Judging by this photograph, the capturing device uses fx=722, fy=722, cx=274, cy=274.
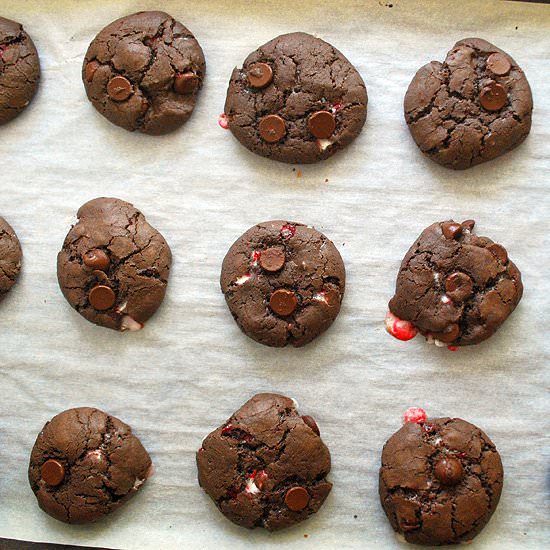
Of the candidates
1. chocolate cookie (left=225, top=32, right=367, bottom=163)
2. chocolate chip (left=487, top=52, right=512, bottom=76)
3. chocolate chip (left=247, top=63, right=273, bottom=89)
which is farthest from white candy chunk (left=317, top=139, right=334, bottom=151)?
chocolate chip (left=487, top=52, right=512, bottom=76)

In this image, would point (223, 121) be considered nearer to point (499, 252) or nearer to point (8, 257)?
point (8, 257)

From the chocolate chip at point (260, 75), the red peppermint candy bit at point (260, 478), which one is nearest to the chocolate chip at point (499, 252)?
the chocolate chip at point (260, 75)

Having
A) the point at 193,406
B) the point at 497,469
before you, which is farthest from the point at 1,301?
the point at 497,469

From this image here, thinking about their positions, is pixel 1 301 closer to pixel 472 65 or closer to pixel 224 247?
pixel 224 247

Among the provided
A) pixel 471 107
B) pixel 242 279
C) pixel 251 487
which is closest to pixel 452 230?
pixel 471 107

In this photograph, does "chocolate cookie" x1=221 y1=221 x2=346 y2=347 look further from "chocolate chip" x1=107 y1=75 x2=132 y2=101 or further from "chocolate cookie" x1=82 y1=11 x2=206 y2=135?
"chocolate chip" x1=107 y1=75 x2=132 y2=101

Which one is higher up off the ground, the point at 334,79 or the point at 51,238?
the point at 334,79
